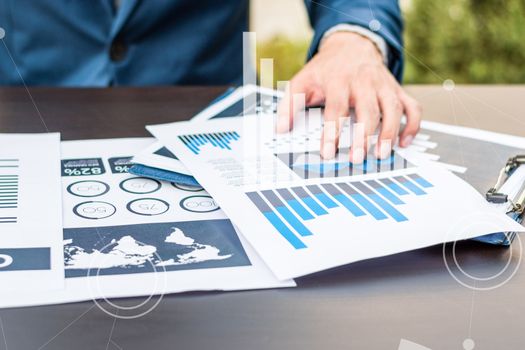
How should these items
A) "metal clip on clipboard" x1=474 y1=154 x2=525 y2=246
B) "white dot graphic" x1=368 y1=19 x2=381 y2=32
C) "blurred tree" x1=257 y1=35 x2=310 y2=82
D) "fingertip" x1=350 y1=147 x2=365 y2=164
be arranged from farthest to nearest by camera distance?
"blurred tree" x1=257 y1=35 x2=310 y2=82 < "white dot graphic" x1=368 y1=19 x2=381 y2=32 < "fingertip" x1=350 y1=147 x2=365 y2=164 < "metal clip on clipboard" x1=474 y1=154 x2=525 y2=246

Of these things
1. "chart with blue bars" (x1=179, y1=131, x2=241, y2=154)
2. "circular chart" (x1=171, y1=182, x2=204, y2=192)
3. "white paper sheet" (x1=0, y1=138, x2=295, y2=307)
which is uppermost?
"chart with blue bars" (x1=179, y1=131, x2=241, y2=154)

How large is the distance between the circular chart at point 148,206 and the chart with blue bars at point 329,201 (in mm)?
62

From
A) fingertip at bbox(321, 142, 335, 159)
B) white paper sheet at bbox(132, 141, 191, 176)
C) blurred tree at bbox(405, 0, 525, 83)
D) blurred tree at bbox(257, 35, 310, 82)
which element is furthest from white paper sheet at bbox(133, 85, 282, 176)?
blurred tree at bbox(405, 0, 525, 83)

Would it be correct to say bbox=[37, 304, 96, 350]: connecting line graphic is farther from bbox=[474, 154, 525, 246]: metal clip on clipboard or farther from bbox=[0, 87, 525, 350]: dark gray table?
bbox=[474, 154, 525, 246]: metal clip on clipboard

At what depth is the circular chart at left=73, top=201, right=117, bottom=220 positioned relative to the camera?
1.43 feet

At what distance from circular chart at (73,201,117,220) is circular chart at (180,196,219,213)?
50 mm

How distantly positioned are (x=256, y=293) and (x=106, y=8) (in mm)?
602

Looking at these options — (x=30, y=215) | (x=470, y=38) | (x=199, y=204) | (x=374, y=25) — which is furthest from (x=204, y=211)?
(x=470, y=38)

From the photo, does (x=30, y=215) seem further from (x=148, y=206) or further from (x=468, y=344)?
(x=468, y=344)

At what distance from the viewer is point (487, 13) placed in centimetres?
236

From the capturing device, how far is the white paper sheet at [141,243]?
0.36 metres

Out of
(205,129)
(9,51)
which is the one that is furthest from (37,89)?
(205,129)

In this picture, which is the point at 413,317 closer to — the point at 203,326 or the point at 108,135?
the point at 203,326

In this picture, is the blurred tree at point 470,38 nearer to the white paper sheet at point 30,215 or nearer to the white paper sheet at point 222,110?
the white paper sheet at point 222,110
